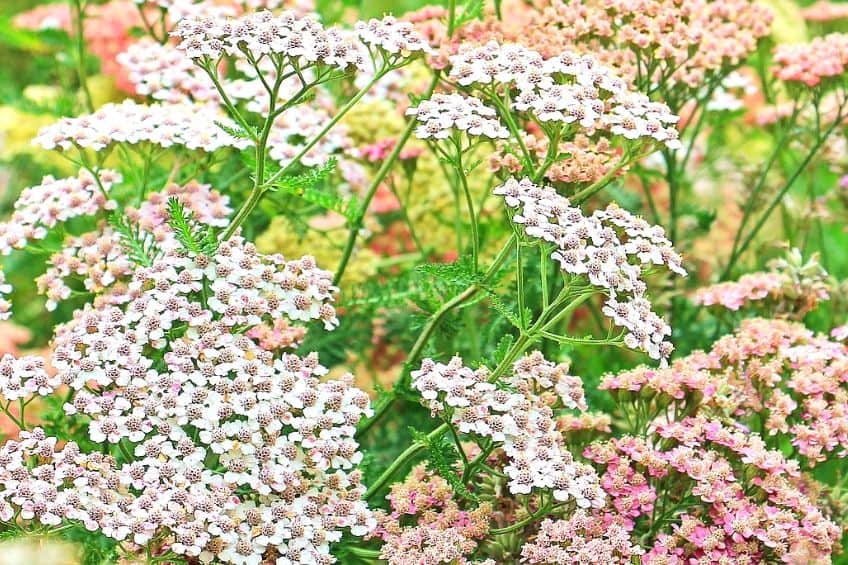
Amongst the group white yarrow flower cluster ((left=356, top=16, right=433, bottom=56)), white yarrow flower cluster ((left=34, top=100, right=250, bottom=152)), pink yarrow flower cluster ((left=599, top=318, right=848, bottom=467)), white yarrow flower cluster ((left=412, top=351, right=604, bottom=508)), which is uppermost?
white yarrow flower cluster ((left=356, top=16, right=433, bottom=56))

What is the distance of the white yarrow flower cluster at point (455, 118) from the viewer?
1.68 m

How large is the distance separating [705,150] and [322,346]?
169 cm

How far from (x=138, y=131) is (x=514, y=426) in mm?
822

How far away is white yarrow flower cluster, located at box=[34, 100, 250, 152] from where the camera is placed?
1.95m

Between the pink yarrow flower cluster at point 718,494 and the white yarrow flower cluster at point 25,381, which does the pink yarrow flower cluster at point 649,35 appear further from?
the white yarrow flower cluster at point 25,381

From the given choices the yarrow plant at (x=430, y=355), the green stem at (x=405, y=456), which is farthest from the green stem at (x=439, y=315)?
the green stem at (x=405, y=456)

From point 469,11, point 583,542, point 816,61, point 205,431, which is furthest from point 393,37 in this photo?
point 816,61

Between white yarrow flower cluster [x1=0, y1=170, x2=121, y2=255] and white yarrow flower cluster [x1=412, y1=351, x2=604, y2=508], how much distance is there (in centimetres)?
70

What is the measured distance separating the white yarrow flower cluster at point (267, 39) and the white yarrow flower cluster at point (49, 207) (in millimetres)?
416

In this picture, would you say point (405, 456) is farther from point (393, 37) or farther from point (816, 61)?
point (816, 61)

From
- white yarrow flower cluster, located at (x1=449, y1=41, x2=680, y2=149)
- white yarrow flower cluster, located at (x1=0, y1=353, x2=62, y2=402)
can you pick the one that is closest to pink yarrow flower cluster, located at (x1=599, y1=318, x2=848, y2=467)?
white yarrow flower cluster, located at (x1=449, y1=41, x2=680, y2=149)

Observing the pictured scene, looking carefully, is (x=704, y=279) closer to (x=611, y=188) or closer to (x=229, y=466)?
(x=611, y=188)

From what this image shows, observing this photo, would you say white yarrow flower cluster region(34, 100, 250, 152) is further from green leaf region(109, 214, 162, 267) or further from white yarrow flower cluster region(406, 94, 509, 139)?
white yarrow flower cluster region(406, 94, 509, 139)

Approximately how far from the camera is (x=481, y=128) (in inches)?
66.4
